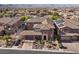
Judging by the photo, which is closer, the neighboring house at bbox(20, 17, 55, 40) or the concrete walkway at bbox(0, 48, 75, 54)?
the concrete walkway at bbox(0, 48, 75, 54)

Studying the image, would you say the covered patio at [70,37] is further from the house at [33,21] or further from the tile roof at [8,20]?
the tile roof at [8,20]

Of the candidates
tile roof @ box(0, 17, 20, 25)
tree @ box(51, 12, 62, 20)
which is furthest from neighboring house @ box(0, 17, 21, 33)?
tree @ box(51, 12, 62, 20)

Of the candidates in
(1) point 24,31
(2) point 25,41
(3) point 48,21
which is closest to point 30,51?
(2) point 25,41

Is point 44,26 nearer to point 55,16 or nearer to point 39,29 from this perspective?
point 39,29

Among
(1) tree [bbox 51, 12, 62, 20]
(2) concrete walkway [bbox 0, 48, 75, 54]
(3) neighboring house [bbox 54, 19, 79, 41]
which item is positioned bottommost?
(2) concrete walkway [bbox 0, 48, 75, 54]

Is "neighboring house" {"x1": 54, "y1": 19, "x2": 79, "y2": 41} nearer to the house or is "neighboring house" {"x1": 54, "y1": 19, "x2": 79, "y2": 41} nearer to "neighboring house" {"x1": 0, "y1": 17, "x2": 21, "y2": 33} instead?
the house
